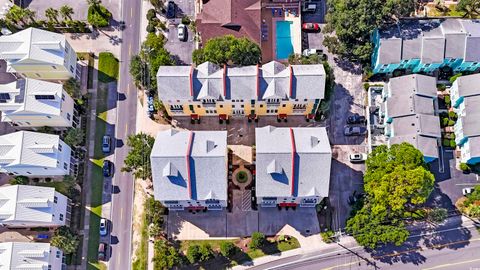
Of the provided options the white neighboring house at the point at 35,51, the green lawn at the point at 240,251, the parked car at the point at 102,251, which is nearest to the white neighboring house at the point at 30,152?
the white neighboring house at the point at 35,51

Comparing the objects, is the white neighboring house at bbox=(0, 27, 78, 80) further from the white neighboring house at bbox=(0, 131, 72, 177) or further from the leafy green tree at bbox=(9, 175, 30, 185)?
the leafy green tree at bbox=(9, 175, 30, 185)

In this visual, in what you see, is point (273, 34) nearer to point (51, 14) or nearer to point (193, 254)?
point (51, 14)

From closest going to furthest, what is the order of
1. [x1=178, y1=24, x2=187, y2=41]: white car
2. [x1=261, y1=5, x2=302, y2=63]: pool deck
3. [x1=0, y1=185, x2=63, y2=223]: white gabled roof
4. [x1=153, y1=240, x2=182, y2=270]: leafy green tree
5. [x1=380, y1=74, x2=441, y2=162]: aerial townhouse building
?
[x1=0, y1=185, x2=63, y2=223]: white gabled roof
[x1=153, y1=240, x2=182, y2=270]: leafy green tree
[x1=380, y1=74, x2=441, y2=162]: aerial townhouse building
[x1=261, y1=5, x2=302, y2=63]: pool deck
[x1=178, y1=24, x2=187, y2=41]: white car

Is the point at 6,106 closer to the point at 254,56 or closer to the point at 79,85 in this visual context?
the point at 79,85

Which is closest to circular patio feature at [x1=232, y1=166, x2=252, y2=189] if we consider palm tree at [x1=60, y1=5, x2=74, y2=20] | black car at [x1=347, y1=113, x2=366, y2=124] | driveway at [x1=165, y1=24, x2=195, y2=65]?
black car at [x1=347, y1=113, x2=366, y2=124]

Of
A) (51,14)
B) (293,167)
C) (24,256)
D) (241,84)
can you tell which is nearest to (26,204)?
(24,256)
